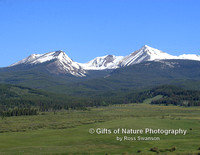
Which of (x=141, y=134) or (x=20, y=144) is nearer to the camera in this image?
(x=20, y=144)

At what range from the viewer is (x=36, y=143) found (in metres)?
106

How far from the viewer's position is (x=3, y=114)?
7510 inches

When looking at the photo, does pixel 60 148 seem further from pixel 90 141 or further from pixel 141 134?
pixel 141 134

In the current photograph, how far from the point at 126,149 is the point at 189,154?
53.0 feet

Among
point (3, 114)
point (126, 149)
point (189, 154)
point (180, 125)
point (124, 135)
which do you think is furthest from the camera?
point (3, 114)

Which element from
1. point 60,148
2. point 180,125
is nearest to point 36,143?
point 60,148

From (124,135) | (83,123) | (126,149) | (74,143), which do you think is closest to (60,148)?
(74,143)

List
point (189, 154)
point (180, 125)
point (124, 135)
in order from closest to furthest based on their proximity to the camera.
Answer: point (189, 154) → point (124, 135) → point (180, 125)

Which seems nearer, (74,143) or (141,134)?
(74,143)

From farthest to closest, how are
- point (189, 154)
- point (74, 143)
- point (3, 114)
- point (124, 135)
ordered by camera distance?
point (3, 114), point (124, 135), point (74, 143), point (189, 154)

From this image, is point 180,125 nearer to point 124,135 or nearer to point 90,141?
point 124,135

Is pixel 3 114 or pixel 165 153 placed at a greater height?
pixel 3 114

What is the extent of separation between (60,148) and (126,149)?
16.6 metres

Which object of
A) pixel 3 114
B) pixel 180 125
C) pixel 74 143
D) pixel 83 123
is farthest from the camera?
pixel 3 114
